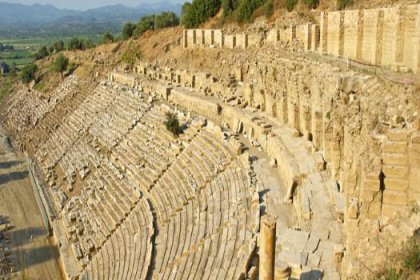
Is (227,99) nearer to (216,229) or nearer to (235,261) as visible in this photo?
(216,229)

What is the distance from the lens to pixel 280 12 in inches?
1271

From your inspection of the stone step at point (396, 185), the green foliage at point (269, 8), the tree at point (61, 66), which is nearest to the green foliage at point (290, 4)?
the green foliage at point (269, 8)

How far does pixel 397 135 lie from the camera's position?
881cm

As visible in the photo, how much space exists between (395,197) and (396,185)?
251 mm

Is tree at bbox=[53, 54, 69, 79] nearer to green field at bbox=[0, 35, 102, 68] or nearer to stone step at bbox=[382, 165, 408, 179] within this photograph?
green field at bbox=[0, 35, 102, 68]

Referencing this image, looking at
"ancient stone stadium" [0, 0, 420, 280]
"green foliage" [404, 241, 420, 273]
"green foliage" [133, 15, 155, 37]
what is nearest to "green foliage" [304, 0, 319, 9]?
"ancient stone stadium" [0, 0, 420, 280]

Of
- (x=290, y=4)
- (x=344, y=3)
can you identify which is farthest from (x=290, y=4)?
(x=344, y=3)

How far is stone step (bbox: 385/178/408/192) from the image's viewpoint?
28.6 feet

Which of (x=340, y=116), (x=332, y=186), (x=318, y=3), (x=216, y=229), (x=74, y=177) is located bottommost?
(x=74, y=177)

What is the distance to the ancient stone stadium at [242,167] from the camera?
349 inches

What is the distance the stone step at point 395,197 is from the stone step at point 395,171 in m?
0.34

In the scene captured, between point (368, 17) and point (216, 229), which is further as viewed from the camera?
point (368, 17)

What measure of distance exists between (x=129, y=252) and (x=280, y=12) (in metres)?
23.7

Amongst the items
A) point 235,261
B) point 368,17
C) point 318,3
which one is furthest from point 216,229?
point 318,3
